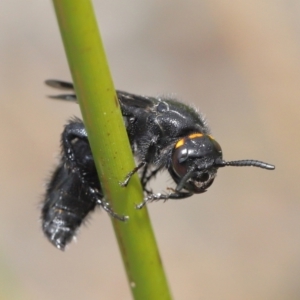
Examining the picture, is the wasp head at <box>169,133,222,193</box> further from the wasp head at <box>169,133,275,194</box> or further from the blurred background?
the blurred background

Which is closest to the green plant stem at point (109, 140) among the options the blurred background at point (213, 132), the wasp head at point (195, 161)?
the wasp head at point (195, 161)

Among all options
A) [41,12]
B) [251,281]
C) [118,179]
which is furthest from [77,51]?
[41,12]

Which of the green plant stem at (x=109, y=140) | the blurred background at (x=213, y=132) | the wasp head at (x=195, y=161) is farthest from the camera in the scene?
the blurred background at (x=213, y=132)

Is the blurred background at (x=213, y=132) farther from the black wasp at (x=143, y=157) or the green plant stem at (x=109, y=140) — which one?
the green plant stem at (x=109, y=140)

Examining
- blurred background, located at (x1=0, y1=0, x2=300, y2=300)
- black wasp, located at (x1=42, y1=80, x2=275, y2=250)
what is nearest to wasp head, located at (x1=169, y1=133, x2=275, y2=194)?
black wasp, located at (x1=42, y1=80, x2=275, y2=250)

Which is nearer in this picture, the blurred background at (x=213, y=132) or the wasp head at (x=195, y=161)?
the wasp head at (x=195, y=161)

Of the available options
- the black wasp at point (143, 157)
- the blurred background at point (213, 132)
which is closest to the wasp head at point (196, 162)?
the black wasp at point (143, 157)

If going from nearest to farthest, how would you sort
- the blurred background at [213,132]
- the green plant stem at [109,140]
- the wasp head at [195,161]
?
1. the green plant stem at [109,140]
2. the wasp head at [195,161]
3. the blurred background at [213,132]
